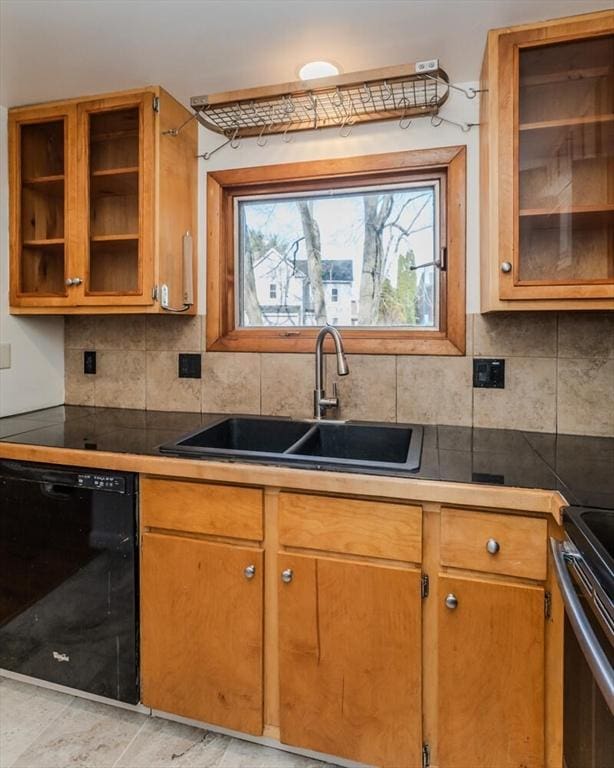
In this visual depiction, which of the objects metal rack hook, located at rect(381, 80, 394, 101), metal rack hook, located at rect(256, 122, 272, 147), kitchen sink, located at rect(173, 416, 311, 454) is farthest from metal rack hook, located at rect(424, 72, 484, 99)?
kitchen sink, located at rect(173, 416, 311, 454)

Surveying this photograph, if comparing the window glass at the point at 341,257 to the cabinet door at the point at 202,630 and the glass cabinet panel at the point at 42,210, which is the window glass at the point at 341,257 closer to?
the glass cabinet panel at the point at 42,210

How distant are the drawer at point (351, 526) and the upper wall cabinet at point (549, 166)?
2.46 ft

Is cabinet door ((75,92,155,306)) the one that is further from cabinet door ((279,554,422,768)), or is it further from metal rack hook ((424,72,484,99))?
cabinet door ((279,554,422,768))

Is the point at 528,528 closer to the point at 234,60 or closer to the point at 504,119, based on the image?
the point at 504,119

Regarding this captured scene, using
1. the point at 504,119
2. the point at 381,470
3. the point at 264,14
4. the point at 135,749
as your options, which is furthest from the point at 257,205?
the point at 135,749

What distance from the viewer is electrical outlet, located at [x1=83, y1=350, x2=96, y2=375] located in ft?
7.27

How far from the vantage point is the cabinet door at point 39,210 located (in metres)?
1.91

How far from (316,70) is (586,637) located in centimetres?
183

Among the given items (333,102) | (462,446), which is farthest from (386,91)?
(462,446)


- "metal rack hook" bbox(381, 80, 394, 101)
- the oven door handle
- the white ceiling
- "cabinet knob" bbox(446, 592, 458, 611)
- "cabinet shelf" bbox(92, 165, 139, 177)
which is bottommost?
A: "cabinet knob" bbox(446, 592, 458, 611)

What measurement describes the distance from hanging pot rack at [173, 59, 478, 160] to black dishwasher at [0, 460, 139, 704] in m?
1.35

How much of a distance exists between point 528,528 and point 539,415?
713 mm

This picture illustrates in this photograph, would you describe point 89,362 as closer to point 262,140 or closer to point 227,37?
point 262,140

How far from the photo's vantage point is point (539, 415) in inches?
67.5
